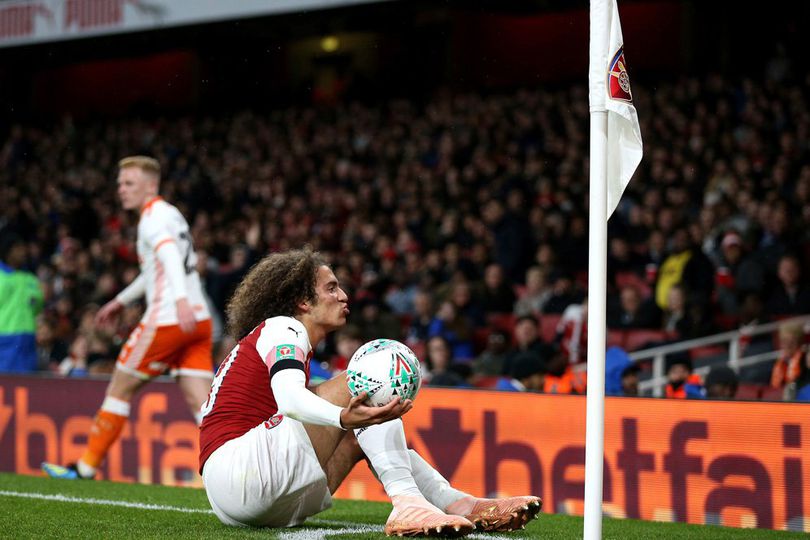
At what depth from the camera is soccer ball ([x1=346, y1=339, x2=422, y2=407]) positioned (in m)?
4.16

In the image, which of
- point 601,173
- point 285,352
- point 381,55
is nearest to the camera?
point 601,173

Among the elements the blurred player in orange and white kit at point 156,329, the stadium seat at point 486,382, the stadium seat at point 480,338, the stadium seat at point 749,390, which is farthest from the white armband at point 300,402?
the stadium seat at point 480,338

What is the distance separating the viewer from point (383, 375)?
4.17 metres

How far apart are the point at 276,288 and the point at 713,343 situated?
19.1 feet

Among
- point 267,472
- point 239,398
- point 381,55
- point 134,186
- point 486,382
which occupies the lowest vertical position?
point 486,382

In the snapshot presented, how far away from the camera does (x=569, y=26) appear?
22172 mm

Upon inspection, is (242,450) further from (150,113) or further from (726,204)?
(150,113)

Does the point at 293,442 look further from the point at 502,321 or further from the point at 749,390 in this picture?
the point at 502,321

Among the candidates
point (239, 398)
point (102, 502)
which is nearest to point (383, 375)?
point (239, 398)

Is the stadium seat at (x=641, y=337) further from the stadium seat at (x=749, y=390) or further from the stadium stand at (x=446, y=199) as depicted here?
the stadium seat at (x=749, y=390)

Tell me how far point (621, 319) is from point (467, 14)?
12.4 metres

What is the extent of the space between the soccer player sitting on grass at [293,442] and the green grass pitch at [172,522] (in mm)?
128

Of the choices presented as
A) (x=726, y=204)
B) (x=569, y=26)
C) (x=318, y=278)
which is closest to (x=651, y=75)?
(x=569, y=26)

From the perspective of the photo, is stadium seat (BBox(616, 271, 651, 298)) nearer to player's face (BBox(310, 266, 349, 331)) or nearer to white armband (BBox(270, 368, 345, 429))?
player's face (BBox(310, 266, 349, 331))
